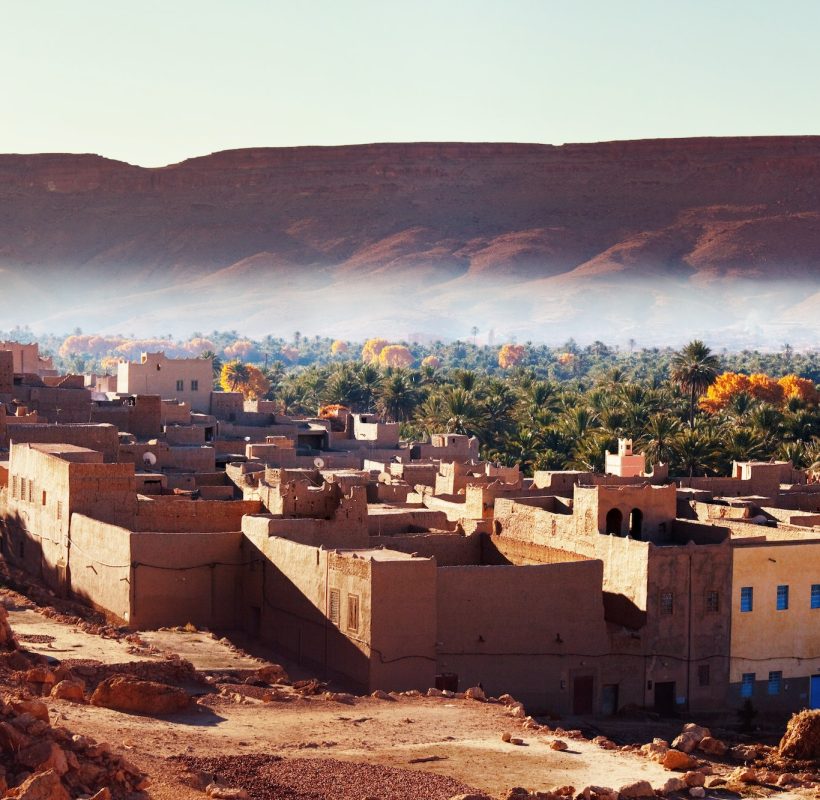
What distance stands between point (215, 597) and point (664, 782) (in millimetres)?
10466

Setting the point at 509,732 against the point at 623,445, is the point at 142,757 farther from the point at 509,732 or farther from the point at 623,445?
the point at 623,445

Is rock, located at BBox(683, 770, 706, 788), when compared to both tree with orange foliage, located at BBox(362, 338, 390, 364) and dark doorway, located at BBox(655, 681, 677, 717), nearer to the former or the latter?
dark doorway, located at BBox(655, 681, 677, 717)

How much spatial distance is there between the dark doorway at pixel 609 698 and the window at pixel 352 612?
15.1ft

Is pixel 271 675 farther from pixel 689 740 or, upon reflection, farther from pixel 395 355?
pixel 395 355

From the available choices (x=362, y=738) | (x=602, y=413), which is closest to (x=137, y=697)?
(x=362, y=738)

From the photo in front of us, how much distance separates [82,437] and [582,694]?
1290 cm

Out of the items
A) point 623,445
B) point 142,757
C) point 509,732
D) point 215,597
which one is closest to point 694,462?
point 623,445

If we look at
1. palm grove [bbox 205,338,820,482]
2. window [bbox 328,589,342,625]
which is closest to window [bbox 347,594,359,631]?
window [bbox 328,589,342,625]

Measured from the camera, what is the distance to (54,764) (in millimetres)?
14266

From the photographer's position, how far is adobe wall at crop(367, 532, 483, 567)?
27.0m

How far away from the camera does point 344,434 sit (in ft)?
171

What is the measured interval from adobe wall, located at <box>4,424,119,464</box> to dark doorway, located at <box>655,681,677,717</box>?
12754 mm

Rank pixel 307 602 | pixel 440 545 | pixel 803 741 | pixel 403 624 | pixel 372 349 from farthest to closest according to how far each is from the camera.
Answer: pixel 372 349, pixel 440 545, pixel 307 602, pixel 403 624, pixel 803 741

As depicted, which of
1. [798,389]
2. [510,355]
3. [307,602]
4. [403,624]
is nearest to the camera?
[403,624]
